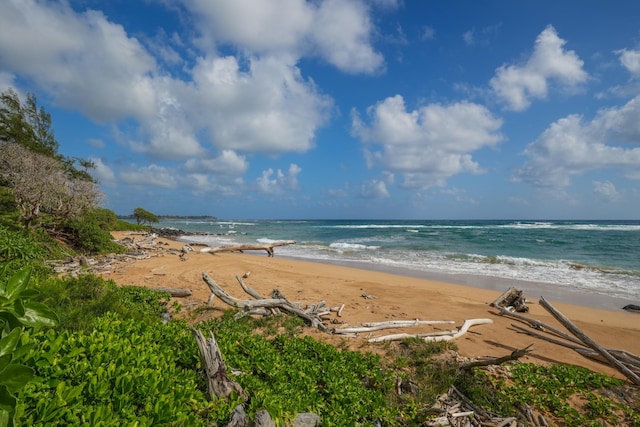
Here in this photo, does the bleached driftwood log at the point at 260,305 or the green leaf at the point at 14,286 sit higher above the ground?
the green leaf at the point at 14,286

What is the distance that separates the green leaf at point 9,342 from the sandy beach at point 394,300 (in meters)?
6.74

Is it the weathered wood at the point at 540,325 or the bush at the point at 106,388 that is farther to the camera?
the weathered wood at the point at 540,325

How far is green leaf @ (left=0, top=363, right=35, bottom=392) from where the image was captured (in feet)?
3.50

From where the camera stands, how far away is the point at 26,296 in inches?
54.7

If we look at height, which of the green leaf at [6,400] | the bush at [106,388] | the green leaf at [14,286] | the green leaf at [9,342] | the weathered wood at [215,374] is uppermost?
the green leaf at [14,286]

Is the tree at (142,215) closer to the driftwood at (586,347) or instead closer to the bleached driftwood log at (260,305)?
the bleached driftwood log at (260,305)

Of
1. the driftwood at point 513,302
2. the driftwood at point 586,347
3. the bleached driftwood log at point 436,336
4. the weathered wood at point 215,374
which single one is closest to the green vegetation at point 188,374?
the weathered wood at point 215,374

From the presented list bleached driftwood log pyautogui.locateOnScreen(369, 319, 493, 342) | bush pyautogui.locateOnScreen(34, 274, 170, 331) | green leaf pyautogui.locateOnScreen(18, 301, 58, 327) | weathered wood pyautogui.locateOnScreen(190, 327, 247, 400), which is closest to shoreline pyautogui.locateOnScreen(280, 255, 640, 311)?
bleached driftwood log pyautogui.locateOnScreen(369, 319, 493, 342)

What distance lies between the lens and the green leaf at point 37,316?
131 cm

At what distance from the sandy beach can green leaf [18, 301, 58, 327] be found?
6.56 metres

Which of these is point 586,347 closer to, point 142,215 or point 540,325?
point 540,325

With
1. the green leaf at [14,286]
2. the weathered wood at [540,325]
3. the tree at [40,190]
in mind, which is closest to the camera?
the green leaf at [14,286]

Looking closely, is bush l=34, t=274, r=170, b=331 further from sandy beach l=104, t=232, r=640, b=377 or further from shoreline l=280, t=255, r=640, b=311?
shoreline l=280, t=255, r=640, b=311

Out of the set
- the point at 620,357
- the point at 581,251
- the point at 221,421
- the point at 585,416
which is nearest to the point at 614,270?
the point at 581,251
